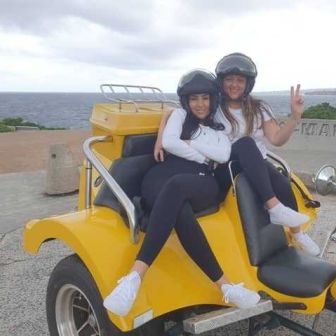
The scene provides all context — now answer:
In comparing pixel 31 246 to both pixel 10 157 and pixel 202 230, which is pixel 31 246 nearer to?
pixel 202 230

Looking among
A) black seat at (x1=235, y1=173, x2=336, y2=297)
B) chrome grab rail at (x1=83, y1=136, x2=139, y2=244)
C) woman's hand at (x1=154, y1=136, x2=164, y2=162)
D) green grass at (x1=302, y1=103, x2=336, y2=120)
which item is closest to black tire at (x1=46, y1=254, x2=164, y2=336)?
chrome grab rail at (x1=83, y1=136, x2=139, y2=244)

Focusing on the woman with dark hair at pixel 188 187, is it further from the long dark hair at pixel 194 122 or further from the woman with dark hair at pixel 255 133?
the woman with dark hair at pixel 255 133

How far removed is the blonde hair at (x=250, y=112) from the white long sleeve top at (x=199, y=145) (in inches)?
6.9

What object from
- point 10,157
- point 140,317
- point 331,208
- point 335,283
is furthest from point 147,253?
point 10,157

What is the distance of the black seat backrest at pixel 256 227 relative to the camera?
8.97 ft

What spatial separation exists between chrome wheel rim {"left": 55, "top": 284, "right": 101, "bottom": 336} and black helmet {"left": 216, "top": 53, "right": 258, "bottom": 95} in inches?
61.7

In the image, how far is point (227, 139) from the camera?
3.14 metres

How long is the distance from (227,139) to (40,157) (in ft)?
31.3

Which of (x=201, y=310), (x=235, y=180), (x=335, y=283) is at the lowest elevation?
(x=201, y=310)

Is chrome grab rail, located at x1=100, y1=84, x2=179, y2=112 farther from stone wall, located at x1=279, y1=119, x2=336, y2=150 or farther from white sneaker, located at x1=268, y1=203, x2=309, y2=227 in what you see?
stone wall, located at x1=279, y1=119, x2=336, y2=150

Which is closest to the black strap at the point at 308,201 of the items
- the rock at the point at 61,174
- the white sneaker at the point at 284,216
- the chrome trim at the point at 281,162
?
the chrome trim at the point at 281,162

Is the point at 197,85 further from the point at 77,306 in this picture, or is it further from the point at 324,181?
the point at 77,306

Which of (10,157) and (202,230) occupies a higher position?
(202,230)

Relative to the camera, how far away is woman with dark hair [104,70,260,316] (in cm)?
246
